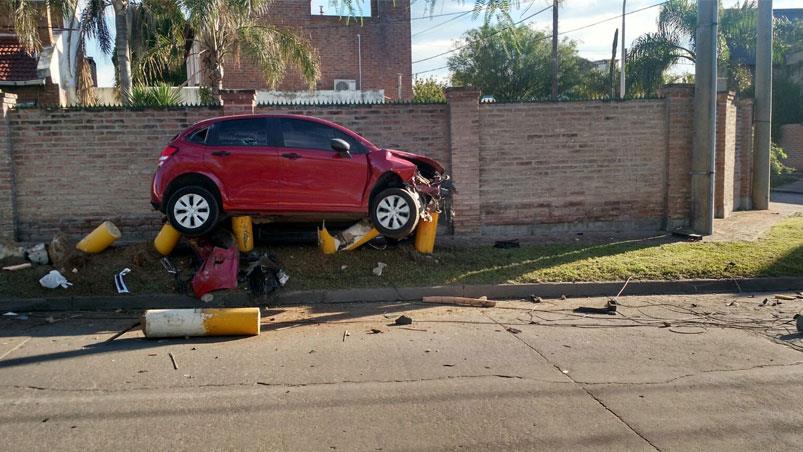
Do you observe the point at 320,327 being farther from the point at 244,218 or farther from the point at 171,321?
the point at 244,218

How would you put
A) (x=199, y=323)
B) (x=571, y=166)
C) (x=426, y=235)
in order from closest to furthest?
(x=199, y=323), (x=426, y=235), (x=571, y=166)

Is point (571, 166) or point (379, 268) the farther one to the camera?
point (571, 166)

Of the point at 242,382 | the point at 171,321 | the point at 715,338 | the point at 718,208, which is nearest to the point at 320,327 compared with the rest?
the point at 171,321

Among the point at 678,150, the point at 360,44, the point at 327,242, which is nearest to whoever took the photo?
the point at 327,242

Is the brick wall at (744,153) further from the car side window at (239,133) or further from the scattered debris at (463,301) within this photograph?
the car side window at (239,133)

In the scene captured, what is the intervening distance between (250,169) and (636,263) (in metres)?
5.94

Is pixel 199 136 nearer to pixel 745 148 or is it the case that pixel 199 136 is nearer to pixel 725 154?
pixel 725 154

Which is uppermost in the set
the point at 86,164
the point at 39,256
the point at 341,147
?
the point at 341,147

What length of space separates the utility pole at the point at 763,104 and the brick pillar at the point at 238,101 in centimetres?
1252

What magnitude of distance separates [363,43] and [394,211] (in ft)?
73.7

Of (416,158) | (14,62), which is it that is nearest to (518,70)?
(14,62)

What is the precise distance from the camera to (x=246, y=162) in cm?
978

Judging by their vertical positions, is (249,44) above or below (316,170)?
above

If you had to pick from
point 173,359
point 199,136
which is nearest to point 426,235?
point 199,136
